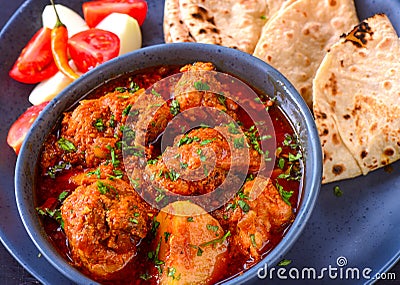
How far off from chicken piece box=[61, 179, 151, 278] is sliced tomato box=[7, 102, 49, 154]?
1.17 m

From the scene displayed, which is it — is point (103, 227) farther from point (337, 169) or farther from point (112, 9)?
point (112, 9)

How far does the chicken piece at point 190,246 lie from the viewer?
2.84 metres

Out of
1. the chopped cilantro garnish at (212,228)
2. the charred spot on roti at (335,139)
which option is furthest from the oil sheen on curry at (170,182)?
the charred spot on roti at (335,139)

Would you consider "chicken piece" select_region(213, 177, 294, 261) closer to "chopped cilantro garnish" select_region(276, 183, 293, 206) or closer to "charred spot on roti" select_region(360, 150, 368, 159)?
"chopped cilantro garnish" select_region(276, 183, 293, 206)

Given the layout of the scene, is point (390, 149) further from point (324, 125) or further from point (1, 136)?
point (1, 136)

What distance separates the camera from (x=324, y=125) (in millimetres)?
3586

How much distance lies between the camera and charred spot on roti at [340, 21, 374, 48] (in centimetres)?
373

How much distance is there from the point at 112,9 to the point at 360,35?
1.97 m

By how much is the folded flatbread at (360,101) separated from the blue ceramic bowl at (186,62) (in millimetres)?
382

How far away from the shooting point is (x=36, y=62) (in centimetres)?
425

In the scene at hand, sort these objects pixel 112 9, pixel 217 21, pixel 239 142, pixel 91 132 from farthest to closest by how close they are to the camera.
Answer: pixel 112 9 < pixel 217 21 < pixel 91 132 < pixel 239 142

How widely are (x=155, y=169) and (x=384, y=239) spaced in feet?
4.82

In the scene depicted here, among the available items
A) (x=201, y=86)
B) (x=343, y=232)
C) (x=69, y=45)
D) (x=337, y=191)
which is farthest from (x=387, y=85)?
(x=69, y=45)

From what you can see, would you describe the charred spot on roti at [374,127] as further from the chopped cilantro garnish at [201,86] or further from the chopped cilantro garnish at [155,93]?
the chopped cilantro garnish at [155,93]
